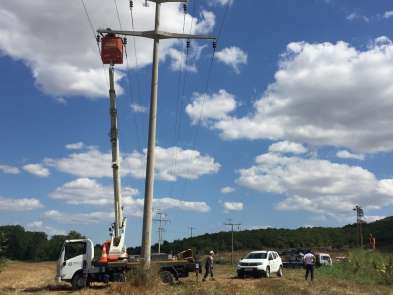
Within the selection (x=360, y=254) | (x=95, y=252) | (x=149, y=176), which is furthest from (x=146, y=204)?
(x=360, y=254)

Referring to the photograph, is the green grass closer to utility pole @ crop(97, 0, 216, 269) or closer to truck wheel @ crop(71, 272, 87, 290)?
utility pole @ crop(97, 0, 216, 269)

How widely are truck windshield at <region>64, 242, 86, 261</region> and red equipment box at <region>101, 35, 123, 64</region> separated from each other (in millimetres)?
9722

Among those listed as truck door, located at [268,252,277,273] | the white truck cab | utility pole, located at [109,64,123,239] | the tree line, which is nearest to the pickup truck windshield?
truck door, located at [268,252,277,273]

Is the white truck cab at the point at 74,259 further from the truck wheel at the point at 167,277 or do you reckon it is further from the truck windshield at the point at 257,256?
the truck windshield at the point at 257,256

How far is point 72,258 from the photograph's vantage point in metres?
27.8

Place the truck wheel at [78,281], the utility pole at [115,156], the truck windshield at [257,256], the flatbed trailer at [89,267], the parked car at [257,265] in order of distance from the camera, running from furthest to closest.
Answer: the truck windshield at [257,256], the parked car at [257,265], the utility pole at [115,156], the flatbed trailer at [89,267], the truck wheel at [78,281]

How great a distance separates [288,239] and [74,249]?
5492 inches

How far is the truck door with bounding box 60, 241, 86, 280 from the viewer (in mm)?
27625

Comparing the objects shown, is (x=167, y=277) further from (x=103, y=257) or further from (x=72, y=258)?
(x=72, y=258)

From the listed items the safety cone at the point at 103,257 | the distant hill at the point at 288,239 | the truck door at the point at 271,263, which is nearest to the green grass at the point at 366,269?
the truck door at the point at 271,263

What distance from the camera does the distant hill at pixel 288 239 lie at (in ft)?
484

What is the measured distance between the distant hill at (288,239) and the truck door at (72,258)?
11520 centimetres

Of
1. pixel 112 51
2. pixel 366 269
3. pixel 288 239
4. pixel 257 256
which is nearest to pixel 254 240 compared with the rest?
pixel 288 239

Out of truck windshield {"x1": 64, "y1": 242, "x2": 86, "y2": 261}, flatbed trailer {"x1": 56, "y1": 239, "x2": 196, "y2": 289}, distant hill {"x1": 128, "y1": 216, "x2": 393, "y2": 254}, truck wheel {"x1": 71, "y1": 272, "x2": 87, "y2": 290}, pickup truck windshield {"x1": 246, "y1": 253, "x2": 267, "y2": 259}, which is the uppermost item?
distant hill {"x1": 128, "y1": 216, "x2": 393, "y2": 254}
